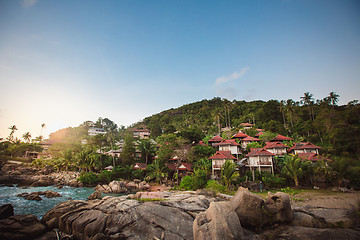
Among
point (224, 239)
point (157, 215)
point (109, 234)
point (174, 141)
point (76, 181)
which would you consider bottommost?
point (76, 181)

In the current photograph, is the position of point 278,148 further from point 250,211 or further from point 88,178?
point 88,178

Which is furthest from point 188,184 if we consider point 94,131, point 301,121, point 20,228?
point 94,131

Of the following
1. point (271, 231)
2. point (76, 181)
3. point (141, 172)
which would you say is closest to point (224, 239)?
point (271, 231)

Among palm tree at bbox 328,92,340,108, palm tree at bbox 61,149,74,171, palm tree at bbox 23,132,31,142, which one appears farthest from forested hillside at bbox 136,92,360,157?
palm tree at bbox 23,132,31,142

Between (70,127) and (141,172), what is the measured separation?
77462mm

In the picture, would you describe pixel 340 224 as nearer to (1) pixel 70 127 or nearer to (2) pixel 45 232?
(2) pixel 45 232

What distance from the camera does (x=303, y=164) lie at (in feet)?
73.7

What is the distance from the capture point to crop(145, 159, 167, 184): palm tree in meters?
31.9

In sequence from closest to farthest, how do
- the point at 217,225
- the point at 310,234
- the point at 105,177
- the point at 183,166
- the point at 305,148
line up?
the point at 217,225, the point at 310,234, the point at 305,148, the point at 183,166, the point at 105,177

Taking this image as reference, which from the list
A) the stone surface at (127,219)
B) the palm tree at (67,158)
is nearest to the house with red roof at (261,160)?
the stone surface at (127,219)

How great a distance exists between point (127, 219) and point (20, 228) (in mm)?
6560

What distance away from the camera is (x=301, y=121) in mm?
43281

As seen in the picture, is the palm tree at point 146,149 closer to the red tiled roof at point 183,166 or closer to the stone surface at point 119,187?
the red tiled roof at point 183,166

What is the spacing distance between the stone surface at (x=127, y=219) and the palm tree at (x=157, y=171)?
19.2 m
